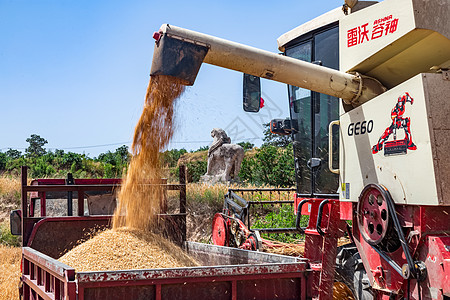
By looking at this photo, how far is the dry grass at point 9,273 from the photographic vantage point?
20.8ft

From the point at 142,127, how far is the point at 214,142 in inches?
625

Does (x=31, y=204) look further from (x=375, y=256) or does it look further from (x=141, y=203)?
(x=375, y=256)

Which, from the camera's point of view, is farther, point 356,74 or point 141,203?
point 141,203

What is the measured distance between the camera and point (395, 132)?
12.4ft

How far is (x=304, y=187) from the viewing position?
5.58 metres

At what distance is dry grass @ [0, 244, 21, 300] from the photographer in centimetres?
634

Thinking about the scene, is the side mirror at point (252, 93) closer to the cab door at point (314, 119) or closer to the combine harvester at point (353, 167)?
the combine harvester at point (353, 167)

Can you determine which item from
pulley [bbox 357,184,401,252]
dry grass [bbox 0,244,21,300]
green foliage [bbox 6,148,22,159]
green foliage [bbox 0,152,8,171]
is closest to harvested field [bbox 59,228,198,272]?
pulley [bbox 357,184,401,252]

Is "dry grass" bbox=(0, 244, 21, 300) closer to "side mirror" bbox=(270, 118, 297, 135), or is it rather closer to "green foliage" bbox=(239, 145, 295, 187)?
"side mirror" bbox=(270, 118, 297, 135)

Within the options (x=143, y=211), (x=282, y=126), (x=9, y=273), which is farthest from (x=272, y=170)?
(x=143, y=211)

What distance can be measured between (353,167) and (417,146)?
0.85 m

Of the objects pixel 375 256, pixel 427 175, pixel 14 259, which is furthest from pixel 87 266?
pixel 14 259

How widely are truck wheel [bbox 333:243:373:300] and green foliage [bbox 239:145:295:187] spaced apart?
1257 cm

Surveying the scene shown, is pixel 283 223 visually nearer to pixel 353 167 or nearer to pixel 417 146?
pixel 353 167
